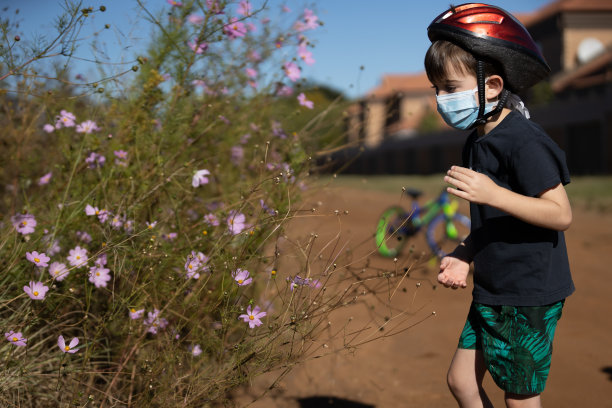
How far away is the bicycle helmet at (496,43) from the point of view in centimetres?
200

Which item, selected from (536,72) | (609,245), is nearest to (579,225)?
(609,245)

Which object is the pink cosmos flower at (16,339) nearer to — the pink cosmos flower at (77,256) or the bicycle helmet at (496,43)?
the pink cosmos flower at (77,256)

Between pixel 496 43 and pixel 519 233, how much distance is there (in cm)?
64

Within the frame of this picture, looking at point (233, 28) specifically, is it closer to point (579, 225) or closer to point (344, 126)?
point (344, 126)

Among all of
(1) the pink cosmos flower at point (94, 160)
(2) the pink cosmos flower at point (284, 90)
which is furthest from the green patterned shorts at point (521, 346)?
(2) the pink cosmos flower at point (284, 90)

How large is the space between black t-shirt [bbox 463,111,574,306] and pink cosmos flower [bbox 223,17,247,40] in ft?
4.83

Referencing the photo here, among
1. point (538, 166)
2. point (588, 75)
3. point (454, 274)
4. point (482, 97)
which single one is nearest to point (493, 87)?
point (482, 97)

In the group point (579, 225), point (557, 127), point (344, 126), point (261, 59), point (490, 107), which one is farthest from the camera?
point (557, 127)

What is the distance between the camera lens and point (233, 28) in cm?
300

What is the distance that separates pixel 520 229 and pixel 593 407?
157 cm

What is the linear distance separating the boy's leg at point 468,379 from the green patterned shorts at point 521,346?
0.36 feet

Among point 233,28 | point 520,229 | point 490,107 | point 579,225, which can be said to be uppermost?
point 233,28

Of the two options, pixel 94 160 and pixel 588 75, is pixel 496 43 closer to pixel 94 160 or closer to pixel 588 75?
pixel 94 160

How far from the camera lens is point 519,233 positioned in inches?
78.1
